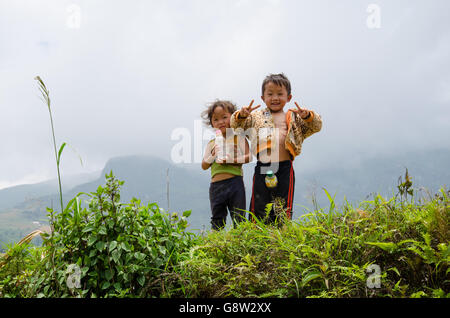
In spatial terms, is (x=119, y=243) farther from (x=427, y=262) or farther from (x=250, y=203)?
(x=250, y=203)

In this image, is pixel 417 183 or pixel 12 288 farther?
pixel 417 183

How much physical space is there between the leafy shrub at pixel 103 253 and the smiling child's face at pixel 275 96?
273cm

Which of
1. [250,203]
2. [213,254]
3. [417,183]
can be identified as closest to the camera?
[213,254]

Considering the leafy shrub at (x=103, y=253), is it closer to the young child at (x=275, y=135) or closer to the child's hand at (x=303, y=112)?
the young child at (x=275, y=135)

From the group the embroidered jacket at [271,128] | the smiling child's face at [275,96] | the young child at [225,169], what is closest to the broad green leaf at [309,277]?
the embroidered jacket at [271,128]

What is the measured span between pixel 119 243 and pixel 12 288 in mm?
1119

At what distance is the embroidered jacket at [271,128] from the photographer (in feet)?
14.7

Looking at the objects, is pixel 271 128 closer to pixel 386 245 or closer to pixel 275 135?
pixel 275 135

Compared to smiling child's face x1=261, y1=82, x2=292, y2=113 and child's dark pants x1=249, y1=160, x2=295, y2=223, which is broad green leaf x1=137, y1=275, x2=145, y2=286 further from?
smiling child's face x1=261, y1=82, x2=292, y2=113

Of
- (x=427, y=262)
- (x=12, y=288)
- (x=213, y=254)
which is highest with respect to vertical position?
(x=427, y=262)

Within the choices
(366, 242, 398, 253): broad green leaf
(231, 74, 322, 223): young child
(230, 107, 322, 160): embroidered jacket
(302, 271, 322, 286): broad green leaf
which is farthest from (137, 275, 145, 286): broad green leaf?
(230, 107, 322, 160): embroidered jacket

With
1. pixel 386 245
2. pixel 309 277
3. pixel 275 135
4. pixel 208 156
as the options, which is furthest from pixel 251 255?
pixel 208 156
